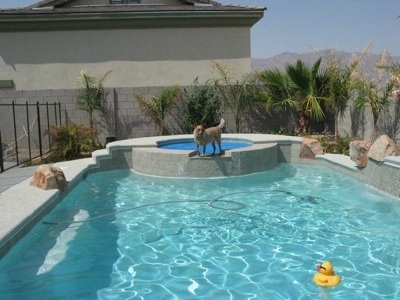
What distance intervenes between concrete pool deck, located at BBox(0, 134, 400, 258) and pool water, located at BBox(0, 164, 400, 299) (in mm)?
228

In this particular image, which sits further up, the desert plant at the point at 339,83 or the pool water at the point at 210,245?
the desert plant at the point at 339,83

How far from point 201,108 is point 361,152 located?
694 cm

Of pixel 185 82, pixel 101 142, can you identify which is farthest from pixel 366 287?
pixel 185 82

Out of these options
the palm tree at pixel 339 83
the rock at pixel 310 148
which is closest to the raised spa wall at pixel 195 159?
the rock at pixel 310 148

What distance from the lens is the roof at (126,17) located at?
52.6 ft

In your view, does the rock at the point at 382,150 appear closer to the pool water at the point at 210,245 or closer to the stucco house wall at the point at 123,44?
the pool water at the point at 210,245

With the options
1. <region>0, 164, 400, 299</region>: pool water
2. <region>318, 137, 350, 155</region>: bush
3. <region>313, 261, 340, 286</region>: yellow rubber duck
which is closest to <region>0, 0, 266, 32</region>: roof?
<region>318, 137, 350, 155</region>: bush

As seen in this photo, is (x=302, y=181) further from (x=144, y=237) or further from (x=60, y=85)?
(x=60, y=85)

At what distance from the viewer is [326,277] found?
4.39 meters

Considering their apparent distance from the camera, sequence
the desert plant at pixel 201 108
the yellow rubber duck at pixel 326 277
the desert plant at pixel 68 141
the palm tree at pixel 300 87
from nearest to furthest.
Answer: the yellow rubber duck at pixel 326 277 → the desert plant at pixel 68 141 → the palm tree at pixel 300 87 → the desert plant at pixel 201 108

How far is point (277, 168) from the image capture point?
435 inches

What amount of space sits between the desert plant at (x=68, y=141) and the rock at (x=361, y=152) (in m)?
7.48

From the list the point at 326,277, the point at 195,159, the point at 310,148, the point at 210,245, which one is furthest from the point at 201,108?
the point at 326,277

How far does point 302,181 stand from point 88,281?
603 cm
